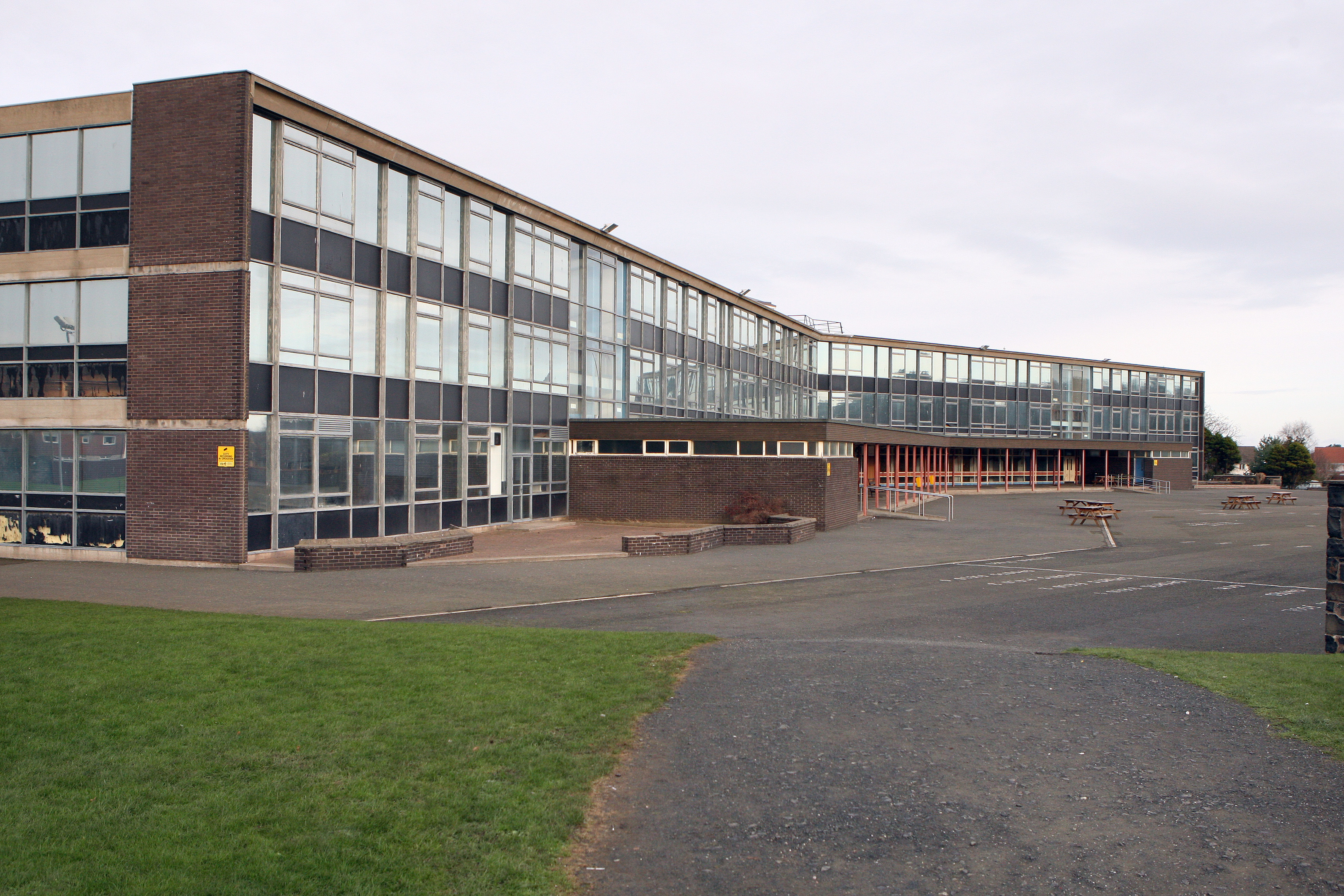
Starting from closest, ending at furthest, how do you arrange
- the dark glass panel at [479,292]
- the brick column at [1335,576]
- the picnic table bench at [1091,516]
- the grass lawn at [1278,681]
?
the grass lawn at [1278,681]
the brick column at [1335,576]
the dark glass panel at [479,292]
the picnic table bench at [1091,516]

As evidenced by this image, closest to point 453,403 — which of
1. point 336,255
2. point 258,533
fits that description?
point 336,255

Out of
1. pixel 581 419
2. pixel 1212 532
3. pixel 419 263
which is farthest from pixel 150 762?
pixel 1212 532

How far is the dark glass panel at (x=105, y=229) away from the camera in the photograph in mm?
19500

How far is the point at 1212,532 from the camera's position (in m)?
30.0

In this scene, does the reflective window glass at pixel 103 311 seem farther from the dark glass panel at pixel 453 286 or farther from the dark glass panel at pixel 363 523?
the dark glass panel at pixel 453 286

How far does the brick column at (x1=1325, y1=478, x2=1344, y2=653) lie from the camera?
10484 millimetres

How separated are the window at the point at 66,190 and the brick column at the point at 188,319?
19.8 inches

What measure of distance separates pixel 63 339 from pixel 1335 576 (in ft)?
77.3

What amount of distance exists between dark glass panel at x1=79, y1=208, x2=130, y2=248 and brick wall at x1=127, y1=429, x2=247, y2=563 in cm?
420

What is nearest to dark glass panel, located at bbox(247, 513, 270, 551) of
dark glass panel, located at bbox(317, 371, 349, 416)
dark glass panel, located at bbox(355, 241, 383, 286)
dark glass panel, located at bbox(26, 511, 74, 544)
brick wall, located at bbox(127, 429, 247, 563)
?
brick wall, located at bbox(127, 429, 247, 563)

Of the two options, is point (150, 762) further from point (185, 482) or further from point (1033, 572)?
point (1033, 572)

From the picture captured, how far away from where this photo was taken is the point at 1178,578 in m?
18.4

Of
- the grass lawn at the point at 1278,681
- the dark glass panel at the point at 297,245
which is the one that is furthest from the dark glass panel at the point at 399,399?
the grass lawn at the point at 1278,681

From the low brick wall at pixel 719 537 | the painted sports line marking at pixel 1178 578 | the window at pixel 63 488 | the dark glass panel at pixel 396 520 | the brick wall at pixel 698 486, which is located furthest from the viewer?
the brick wall at pixel 698 486
